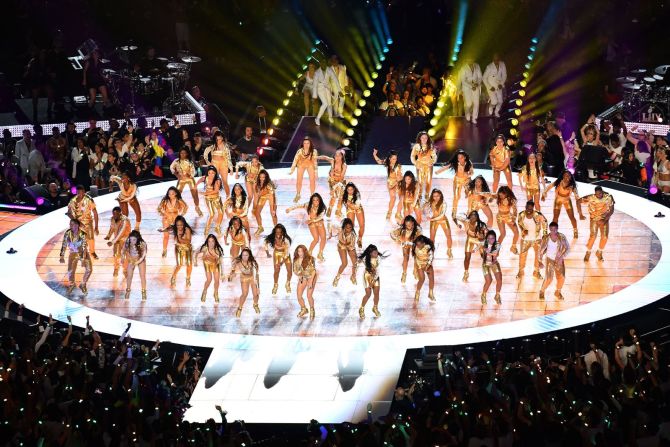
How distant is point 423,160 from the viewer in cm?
2108

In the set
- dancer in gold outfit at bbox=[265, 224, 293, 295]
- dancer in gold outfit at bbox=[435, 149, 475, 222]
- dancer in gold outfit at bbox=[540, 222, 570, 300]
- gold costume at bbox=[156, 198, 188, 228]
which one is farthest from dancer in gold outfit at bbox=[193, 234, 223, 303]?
dancer in gold outfit at bbox=[435, 149, 475, 222]

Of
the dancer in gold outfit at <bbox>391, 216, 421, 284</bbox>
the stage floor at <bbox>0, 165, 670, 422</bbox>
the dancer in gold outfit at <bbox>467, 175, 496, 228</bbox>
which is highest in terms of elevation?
the dancer in gold outfit at <bbox>467, 175, 496, 228</bbox>

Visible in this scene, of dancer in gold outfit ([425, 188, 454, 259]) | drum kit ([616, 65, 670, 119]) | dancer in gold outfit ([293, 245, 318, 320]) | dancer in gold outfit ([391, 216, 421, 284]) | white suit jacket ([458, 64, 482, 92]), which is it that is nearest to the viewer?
dancer in gold outfit ([293, 245, 318, 320])

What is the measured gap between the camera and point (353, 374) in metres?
15.6

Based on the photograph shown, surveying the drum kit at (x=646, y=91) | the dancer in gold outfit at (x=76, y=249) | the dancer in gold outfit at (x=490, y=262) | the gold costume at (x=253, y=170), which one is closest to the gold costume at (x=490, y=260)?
the dancer in gold outfit at (x=490, y=262)

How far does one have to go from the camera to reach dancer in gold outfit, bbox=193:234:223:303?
17219 millimetres

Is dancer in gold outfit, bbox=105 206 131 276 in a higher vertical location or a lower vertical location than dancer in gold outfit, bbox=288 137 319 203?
lower

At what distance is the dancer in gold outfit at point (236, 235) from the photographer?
58.6 feet

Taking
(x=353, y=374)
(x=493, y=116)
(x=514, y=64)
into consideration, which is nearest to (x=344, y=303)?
(x=353, y=374)

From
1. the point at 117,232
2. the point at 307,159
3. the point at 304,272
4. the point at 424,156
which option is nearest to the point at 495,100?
the point at 424,156

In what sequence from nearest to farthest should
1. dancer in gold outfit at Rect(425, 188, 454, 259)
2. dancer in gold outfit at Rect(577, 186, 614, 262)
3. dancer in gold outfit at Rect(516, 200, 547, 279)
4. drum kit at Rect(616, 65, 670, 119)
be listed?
dancer in gold outfit at Rect(516, 200, 547, 279)
dancer in gold outfit at Rect(577, 186, 614, 262)
dancer in gold outfit at Rect(425, 188, 454, 259)
drum kit at Rect(616, 65, 670, 119)

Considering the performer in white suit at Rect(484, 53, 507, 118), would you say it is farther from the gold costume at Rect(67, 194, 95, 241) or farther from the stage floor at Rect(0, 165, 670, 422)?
the gold costume at Rect(67, 194, 95, 241)

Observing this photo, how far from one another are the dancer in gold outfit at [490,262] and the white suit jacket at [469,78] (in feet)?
30.8

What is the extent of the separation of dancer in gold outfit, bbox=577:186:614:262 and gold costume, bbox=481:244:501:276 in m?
2.13
